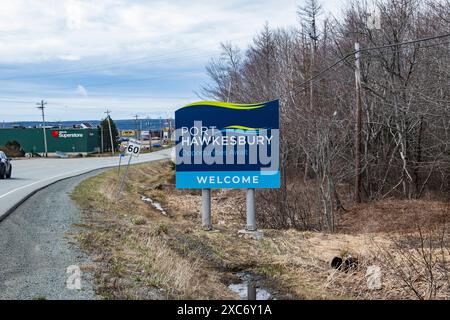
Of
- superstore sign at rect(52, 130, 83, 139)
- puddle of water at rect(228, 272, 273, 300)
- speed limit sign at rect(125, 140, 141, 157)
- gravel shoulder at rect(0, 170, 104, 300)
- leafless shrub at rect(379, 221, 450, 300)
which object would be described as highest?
speed limit sign at rect(125, 140, 141, 157)

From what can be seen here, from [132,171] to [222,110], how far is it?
32.4 meters

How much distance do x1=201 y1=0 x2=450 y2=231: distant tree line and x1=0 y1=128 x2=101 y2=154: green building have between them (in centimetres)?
6693

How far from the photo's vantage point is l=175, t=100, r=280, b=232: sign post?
1227cm

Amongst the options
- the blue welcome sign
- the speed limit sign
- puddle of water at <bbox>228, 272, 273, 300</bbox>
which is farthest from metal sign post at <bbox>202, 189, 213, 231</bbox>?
the speed limit sign

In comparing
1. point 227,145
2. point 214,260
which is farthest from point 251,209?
point 214,260

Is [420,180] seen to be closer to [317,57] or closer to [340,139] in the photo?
[340,139]

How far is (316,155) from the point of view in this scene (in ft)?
56.7

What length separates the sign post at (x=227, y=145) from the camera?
40.3 feet

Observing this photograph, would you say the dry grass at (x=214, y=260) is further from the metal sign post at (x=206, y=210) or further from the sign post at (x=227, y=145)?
the sign post at (x=227, y=145)

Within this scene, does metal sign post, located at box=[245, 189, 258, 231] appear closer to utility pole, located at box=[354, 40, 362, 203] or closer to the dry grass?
the dry grass

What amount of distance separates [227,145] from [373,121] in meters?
13.7

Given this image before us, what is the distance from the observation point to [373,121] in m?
24.1

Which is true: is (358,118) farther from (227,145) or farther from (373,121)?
(227,145)

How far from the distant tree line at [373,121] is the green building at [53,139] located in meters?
66.9
